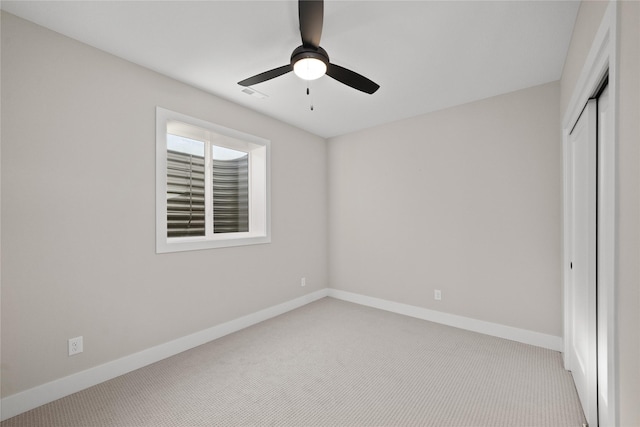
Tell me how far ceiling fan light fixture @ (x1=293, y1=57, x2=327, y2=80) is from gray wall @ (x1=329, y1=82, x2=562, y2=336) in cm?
210

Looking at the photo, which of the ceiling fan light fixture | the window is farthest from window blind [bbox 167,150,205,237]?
the ceiling fan light fixture

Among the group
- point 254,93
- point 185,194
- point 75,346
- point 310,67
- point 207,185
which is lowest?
point 75,346

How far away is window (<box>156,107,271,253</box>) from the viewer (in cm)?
262

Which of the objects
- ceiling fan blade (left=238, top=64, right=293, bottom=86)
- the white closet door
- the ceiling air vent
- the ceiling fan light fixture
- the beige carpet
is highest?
the ceiling air vent

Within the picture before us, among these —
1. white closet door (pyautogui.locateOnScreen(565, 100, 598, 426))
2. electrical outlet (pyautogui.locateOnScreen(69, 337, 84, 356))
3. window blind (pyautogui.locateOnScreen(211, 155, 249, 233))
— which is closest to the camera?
white closet door (pyautogui.locateOnScreen(565, 100, 598, 426))

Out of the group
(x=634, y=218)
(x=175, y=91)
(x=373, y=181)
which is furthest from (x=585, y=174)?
(x=175, y=91)

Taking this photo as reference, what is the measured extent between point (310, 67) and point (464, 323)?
3.09m

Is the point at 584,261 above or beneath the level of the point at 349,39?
beneath

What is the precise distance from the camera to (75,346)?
81.8 inches

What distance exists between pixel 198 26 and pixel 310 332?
290cm

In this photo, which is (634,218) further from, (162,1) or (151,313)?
(151,313)

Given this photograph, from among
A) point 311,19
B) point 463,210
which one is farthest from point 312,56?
point 463,210

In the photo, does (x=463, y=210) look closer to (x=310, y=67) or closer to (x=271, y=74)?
(x=310, y=67)

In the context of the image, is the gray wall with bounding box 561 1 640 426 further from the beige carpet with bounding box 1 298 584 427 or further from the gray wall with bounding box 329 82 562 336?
the gray wall with bounding box 329 82 562 336
